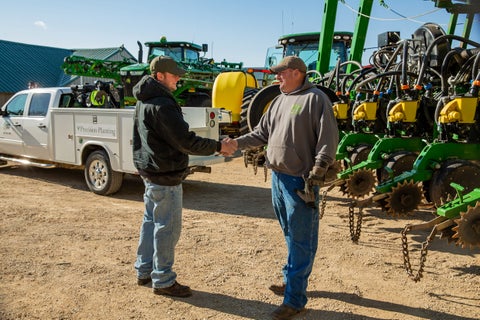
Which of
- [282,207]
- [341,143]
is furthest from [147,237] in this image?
[341,143]

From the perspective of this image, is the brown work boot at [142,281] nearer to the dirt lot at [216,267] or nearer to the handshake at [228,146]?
the dirt lot at [216,267]

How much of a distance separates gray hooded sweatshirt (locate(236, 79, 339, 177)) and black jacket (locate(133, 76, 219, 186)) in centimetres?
65

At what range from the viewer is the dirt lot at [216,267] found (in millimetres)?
3371

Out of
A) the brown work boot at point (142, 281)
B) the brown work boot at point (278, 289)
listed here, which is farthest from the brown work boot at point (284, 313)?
the brown work boot at point (142, 281)

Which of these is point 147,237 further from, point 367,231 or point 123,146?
point 123,146

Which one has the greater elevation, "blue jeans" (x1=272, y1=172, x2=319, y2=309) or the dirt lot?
"blue jeans" (x1=272, y1=172, x2=319, y2=309)

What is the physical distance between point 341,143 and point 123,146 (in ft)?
11.0

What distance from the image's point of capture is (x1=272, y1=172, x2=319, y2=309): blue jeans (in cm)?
310

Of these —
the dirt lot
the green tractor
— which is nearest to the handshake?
the dirt lot

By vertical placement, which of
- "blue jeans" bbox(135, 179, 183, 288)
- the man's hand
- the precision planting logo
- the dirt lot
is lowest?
the dirt lot

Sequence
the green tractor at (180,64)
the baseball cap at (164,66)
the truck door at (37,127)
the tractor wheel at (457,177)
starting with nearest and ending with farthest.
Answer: the baseball cap at (164,66) < the tractor wheel at (457,177) < the truck door at (37,127) < the green tractor at (180,64)

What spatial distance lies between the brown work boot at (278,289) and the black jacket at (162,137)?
1182mm

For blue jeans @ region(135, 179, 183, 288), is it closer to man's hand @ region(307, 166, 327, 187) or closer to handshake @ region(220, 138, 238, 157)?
handshake @ region(220, 138, 238, 157)

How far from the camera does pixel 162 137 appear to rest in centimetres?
344
